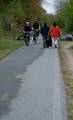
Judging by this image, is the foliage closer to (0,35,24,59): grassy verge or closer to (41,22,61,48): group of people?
(0,35,24,59): grassy verge

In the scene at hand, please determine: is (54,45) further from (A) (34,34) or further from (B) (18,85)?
(B) (18,85)

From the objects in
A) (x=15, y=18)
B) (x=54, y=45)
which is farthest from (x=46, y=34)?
(x=15, y=18)

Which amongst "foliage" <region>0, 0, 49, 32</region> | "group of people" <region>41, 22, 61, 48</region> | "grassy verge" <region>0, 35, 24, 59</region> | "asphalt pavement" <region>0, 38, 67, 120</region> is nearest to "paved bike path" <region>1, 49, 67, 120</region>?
"asphalt pavement" <region>0, 38, 67, 120</region>

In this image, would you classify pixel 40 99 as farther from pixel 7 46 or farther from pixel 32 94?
pixel 7 46

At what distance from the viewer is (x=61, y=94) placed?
10.8 meters

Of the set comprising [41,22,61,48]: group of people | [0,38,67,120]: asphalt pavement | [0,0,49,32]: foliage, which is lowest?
[0,0,49,32]: foliage

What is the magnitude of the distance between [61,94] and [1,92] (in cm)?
142

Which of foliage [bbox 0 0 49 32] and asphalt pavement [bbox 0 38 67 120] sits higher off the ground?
asphalt pavement [bbox 0 38 67 120]

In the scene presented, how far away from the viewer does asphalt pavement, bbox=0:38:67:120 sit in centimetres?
849

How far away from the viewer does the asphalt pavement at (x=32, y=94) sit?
8491mm

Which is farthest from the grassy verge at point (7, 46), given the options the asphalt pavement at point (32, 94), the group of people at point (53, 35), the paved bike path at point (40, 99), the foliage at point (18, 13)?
the foliage at point (18, 13)

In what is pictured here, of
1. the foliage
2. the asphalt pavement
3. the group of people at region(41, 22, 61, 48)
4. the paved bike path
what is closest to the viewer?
the paved bike path

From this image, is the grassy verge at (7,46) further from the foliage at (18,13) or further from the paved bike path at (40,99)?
the foliage at (18,13)

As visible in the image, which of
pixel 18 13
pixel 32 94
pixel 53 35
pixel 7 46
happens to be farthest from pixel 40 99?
pixel 18 13
